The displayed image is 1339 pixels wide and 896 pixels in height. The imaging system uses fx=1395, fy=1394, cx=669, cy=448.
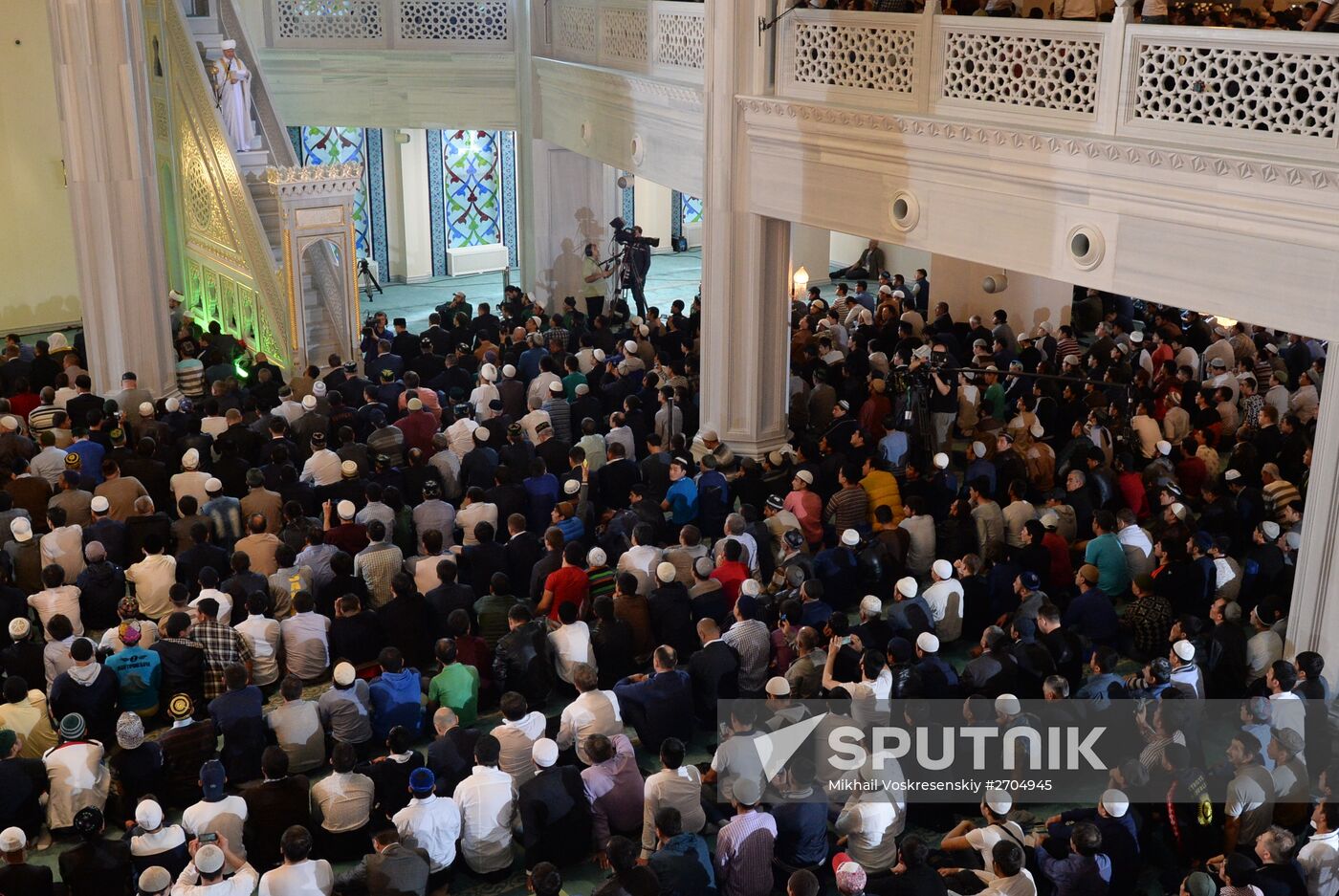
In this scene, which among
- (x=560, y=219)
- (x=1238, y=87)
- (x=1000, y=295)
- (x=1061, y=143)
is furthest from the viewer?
(x=560, y=219)

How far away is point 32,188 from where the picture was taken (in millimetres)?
18750

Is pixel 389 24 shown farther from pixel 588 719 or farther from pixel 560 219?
pixel 588 719

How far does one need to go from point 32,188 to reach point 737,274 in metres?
11.1

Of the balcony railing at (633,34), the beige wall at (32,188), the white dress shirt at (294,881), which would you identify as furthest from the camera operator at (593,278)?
the white dress shirt at (294,881)

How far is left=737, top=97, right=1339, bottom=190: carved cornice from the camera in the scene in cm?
804

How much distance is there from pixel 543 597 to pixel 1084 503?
4342 mm

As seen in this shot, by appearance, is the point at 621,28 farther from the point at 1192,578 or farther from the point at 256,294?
the point at 1192,578

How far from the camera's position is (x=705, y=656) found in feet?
28.0

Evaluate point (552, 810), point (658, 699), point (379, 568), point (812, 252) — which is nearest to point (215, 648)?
point (379, 568)

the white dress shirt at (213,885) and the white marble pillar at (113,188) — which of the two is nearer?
the white dress shirt at (213,885)

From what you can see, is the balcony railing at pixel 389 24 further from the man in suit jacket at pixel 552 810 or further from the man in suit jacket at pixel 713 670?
the man in suit jacket at pixel 552 810

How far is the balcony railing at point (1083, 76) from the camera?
8.12m

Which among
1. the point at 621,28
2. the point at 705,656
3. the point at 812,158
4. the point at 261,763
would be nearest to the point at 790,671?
the point at 705,656

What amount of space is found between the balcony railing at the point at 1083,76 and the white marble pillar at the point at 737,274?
1.80ft
